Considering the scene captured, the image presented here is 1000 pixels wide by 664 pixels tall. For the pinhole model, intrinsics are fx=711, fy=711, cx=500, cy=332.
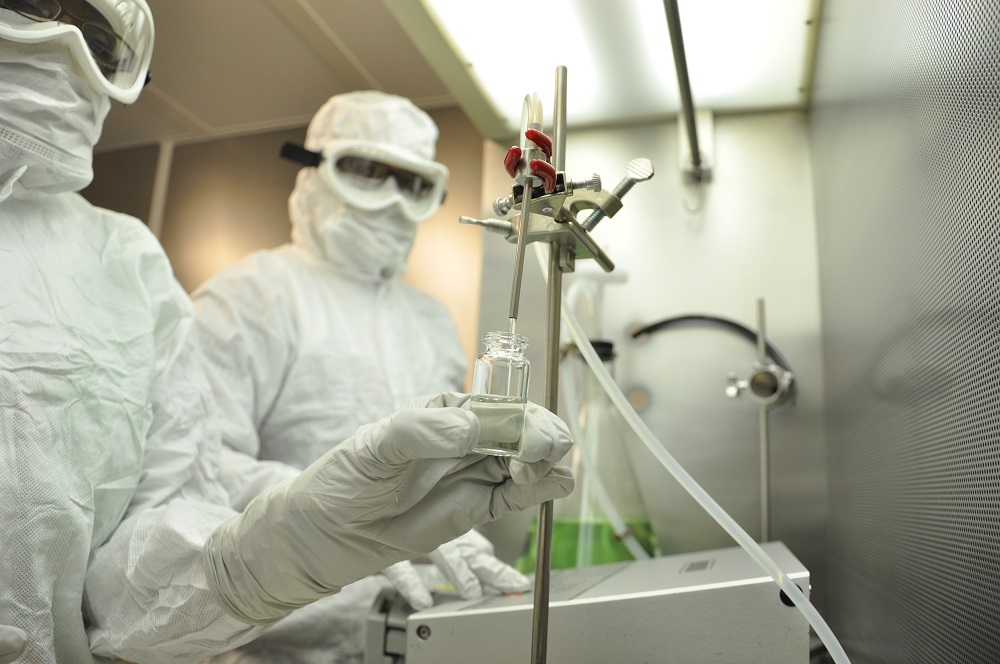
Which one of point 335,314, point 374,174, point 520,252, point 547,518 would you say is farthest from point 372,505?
point 374,174

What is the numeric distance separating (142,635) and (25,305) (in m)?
0.44

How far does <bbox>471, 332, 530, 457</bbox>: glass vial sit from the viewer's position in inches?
26.5

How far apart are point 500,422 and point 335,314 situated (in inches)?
39.0

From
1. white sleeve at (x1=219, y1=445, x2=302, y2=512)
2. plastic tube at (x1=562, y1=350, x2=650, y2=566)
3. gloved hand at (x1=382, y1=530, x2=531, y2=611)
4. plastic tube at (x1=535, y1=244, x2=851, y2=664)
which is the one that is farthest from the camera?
plastic tube at (x1=562, y1=350, x2=650, y2=566)

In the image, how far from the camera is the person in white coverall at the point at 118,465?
31.1 inches

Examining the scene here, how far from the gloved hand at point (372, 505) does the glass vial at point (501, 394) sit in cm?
2

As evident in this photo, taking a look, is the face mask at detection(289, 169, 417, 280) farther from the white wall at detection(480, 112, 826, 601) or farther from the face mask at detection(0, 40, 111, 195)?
the face mask at detection(0, 40, 111, 195)

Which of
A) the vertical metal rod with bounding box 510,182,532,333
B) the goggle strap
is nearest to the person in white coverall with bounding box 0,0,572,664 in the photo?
the vertical metal rod with bounding box 510,182,532,333

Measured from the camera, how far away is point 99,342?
981 millimetres

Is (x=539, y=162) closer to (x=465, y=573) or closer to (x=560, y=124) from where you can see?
(x=560, y=124)

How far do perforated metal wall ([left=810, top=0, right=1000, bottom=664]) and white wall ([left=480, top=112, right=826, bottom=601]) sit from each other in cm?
23

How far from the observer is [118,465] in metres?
0.98

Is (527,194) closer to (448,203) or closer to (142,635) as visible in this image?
(142,635)

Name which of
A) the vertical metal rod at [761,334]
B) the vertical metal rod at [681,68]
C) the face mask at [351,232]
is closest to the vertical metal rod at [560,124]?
the vertical metal rod at [681,68]
